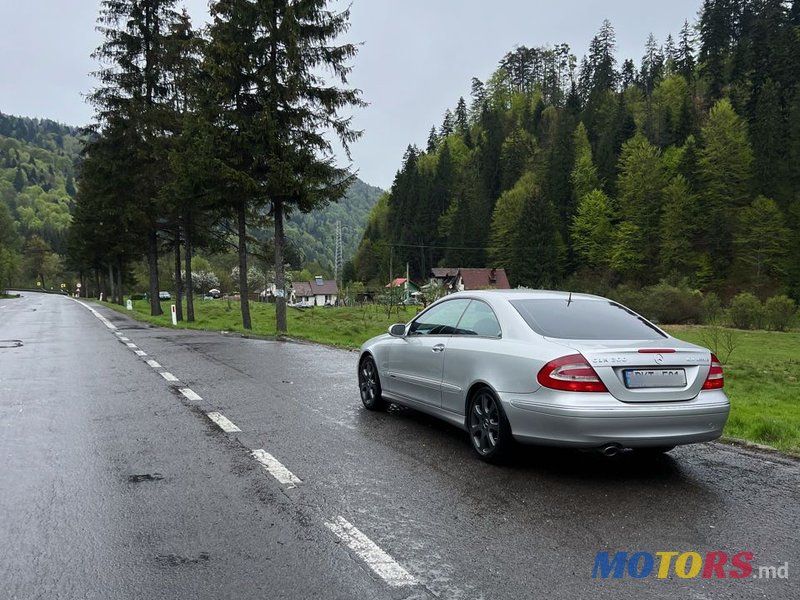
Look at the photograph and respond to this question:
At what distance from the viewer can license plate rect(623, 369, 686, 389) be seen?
16.6 ft

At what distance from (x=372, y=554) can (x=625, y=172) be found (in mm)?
87876

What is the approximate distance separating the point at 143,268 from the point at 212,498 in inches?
3844

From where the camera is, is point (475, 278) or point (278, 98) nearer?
point (278, 98)

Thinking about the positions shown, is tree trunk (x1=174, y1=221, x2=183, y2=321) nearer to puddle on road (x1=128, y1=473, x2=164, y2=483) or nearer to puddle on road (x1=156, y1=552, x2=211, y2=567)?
puddle on road (x1=128, y1=473, x2=164, y2=483)

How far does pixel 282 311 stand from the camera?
72.4 feet

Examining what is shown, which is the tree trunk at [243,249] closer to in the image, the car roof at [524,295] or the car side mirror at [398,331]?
the car side mirror at [398,331]

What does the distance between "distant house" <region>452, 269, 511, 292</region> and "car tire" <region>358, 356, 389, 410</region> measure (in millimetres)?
85728

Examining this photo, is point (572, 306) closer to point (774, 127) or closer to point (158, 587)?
point (158, 587)

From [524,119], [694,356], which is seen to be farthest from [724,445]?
[524,119]

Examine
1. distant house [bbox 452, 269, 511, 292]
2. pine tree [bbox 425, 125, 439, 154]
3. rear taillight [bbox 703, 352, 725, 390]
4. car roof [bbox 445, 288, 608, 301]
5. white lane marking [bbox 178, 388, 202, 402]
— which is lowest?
white lane marking [bbox 178, 388, 202, 402]

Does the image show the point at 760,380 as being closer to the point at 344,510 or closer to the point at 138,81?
the point at 344,510

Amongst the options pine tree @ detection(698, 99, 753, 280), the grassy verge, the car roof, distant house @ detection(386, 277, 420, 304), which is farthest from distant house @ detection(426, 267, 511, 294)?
the car roof

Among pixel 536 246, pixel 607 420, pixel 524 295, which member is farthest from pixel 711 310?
pixel 607 420

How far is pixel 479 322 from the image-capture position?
6.27 metres
